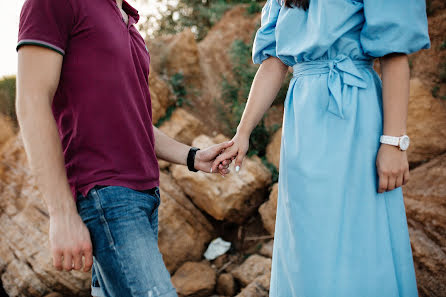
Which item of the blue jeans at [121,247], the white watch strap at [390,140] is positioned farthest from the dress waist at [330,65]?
the blue jeans at [121,247]

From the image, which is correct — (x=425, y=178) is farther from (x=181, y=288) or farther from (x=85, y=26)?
(x=85, y=26)

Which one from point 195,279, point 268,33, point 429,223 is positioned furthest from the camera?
point 195,279

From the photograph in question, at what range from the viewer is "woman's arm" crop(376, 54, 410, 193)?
1333mm

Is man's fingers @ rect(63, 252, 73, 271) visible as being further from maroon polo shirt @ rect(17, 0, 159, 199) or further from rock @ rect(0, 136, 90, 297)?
rock @ rect(0, 136, 90, 297)

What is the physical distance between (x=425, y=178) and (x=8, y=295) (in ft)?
16.6

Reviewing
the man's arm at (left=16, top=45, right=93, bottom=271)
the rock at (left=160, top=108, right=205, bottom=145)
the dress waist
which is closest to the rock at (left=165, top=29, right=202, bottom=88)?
the rock at (left=160, top=108, right=205, bottom=145)

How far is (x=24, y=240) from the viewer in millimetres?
4051

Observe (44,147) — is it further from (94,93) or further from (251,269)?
(251,269)

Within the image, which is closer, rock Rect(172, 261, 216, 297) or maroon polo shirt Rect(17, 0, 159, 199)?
maroon polo shirt Rect(17, 0, 159, 199)

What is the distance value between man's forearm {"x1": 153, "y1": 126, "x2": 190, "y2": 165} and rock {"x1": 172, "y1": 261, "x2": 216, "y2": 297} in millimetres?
2395

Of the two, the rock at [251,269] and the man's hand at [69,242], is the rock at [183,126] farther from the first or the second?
the man's hand at [69,242]

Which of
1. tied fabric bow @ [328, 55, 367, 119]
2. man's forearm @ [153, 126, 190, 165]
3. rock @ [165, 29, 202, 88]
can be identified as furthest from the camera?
rock @ [165, 29, 202, 88]

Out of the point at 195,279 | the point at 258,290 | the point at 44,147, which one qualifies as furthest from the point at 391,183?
the point at 195,279

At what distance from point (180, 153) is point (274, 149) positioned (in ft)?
10.2
